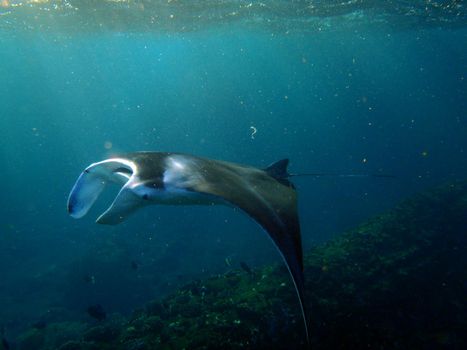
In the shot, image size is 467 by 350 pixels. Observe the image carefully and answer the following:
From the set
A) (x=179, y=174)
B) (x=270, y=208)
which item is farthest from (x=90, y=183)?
(x=270, y=208)

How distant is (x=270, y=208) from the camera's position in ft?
9.39

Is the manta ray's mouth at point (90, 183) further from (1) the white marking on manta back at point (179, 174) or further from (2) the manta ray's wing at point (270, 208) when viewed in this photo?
(2) the manta ray's wing at point (270, 208)

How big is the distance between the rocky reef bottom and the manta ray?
2.52 meters

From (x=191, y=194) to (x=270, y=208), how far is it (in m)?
0.67

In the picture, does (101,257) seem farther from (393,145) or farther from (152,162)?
(393,145)

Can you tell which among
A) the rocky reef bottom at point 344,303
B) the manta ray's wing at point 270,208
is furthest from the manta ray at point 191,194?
the rocky reef bottom at point 344,303

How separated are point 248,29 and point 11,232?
28153 millimetres

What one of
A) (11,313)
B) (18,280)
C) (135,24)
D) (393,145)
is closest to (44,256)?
(18,280)

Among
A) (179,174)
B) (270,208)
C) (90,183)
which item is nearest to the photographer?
(270,208)

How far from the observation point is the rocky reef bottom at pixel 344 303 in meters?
5.15

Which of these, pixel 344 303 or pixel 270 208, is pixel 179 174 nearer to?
pixel 270 208

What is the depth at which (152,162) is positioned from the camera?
3.48 metres

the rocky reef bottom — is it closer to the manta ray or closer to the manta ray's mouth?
the manta ray's mouth

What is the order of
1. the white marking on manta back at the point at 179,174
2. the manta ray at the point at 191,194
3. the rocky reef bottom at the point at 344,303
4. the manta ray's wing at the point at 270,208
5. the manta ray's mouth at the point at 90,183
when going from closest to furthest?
the manta ray's wing at the point at 270,208 < the manta ray at the point at 191,194 < the white marking on manta back at the point at 179,174 < the manta ray's mouth at the point at 90,183 < the rocky reef bottom at the point at 344,303
